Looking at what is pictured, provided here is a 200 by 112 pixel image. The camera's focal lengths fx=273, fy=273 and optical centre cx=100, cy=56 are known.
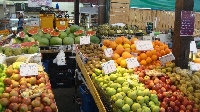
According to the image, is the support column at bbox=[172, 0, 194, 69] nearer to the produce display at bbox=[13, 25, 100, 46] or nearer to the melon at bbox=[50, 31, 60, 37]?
the produce display at bbox=[13, 25, 100, 46]

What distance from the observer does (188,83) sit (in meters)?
3.37

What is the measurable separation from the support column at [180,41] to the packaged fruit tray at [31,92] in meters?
1.98

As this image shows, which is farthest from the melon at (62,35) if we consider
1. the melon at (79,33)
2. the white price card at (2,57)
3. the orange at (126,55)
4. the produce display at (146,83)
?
the orange at (126,55)

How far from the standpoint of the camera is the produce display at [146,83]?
304cm

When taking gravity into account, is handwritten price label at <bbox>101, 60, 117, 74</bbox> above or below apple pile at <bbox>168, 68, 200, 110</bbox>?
above

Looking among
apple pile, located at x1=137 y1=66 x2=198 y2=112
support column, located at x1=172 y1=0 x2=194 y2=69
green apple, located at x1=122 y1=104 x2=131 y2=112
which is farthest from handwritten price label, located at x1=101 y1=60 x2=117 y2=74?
support column, located at x1=172 y1=0 x2=194 y2=69

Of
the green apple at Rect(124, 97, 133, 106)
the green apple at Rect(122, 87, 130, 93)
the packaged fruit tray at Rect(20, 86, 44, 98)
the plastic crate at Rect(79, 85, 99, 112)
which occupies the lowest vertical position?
the plastic crate at Rect(79, 85, 99, 112)

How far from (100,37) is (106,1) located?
2748mm

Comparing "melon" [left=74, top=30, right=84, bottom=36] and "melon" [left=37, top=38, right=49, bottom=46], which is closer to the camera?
"melon" [left=37, top=38, right=49, bottom=46]

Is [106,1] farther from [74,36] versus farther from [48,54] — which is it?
[48,54]

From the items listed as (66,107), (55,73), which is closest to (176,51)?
(66,107)

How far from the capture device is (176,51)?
3885 mm

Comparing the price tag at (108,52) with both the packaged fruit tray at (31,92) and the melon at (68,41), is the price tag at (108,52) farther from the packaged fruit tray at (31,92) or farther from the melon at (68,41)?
the melon at (68,41)

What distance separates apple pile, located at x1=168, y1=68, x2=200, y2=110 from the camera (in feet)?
10.5
